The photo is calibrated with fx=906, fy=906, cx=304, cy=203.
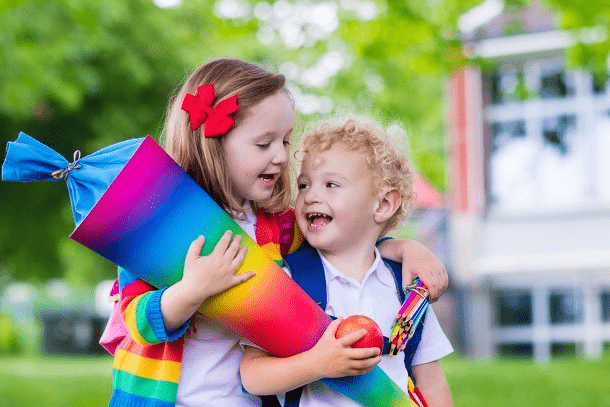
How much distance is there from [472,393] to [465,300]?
24.0 feet

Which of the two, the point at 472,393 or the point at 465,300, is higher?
the point at 465,300

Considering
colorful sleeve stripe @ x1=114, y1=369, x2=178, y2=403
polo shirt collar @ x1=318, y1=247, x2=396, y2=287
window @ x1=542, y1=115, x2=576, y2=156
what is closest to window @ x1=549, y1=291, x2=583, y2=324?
window @ x1=542, y1=115, x2=576, y2=156

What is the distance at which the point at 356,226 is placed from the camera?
8.29 ft

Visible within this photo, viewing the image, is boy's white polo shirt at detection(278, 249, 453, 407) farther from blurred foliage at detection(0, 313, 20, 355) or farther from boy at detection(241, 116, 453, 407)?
blurred foliage at detection(0, 313, 20, 355)

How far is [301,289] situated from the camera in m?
2.34

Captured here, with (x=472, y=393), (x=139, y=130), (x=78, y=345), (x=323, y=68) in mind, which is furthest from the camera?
(x=78, y=345)

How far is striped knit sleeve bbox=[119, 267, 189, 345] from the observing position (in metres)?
2.22

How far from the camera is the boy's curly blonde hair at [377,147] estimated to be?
2.55 meters

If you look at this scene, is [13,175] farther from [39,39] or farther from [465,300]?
[465,300]

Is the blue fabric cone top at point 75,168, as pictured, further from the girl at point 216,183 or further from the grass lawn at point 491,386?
the grass lawn at point 491,386

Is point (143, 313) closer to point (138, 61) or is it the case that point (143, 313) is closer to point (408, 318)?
point (408, 318)

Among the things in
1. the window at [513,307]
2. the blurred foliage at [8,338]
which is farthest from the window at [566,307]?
the blurred foliage at [8,338]

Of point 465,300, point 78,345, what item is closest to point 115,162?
point 465,300

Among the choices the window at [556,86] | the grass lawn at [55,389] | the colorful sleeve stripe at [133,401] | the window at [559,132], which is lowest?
the colorful sleeve stripe at [133,401]
